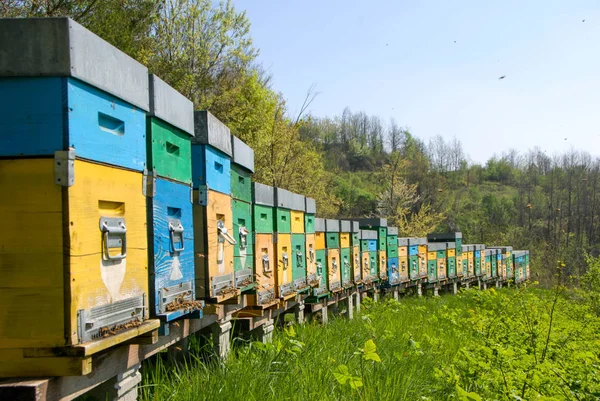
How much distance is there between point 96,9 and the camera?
13.4 meters

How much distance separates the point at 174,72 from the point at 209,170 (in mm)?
13567

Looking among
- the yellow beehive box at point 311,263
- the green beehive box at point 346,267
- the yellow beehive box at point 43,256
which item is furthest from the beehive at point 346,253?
the yellow beehive box at point 43,256

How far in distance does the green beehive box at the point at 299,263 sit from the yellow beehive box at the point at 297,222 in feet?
0.24

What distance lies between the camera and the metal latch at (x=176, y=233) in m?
3.84

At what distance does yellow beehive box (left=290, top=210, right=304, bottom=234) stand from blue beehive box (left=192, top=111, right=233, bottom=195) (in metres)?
2.90

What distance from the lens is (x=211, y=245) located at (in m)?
4.63

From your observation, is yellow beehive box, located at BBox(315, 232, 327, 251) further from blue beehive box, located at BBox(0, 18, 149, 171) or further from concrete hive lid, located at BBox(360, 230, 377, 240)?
blue beehive box, located at BBox(0, 18, 149, 171)

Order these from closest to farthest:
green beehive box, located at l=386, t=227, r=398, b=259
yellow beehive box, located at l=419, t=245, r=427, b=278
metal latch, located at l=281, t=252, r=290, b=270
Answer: metal latch, located at l=281, t=252, r=290, b=270
green beehive box, located at l=386, t=227, r=398, b=259
yellow beehive box, located at l=419, t=245, r=427, b=278

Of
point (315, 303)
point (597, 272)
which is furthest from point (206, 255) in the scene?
point (597, 272)

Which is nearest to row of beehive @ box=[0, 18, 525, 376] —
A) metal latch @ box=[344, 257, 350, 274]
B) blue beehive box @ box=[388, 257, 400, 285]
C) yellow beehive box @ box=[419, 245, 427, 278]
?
metal latch @ box=[344, 257, 350, 274]

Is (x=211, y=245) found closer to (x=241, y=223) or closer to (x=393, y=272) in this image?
(x=241, y=223)

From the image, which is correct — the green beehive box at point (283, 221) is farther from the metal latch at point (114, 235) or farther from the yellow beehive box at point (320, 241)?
the metal latch at point (114, 235)

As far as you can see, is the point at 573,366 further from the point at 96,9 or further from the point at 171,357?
the point at 96,9

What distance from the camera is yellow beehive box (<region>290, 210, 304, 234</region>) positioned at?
8.00 meters
